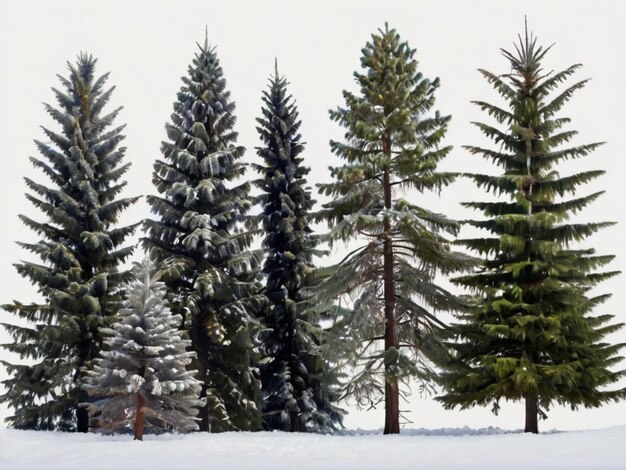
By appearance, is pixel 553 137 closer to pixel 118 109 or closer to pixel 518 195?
pixel 518 195

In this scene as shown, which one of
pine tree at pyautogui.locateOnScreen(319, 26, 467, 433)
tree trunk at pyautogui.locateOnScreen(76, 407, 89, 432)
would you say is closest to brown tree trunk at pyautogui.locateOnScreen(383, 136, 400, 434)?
pine tree at pyautogui.locateOnScreen(319, 26, 467, 433)

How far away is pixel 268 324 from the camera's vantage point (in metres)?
28.6

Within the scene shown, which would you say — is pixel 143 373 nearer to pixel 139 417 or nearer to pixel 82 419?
pixel 139 417

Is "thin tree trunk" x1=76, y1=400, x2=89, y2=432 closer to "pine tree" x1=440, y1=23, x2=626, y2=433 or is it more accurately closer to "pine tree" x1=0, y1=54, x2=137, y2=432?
"pine tree" x1=0, y1=54, x2=137, y2=432

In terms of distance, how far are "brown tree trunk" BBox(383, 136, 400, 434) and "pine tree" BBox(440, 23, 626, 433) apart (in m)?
1.70

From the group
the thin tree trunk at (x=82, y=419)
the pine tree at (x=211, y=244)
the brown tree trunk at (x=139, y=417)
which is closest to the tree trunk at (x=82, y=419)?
the thin tree trunk at (x=82, y=419)

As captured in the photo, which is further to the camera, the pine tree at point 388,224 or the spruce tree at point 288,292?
the spruce tree at point 288,292

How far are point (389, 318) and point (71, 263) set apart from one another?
11.9 metres

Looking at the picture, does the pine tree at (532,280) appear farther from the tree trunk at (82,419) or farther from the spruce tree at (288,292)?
the tree trunk at (82,419)

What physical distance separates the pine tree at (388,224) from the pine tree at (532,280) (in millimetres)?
1229

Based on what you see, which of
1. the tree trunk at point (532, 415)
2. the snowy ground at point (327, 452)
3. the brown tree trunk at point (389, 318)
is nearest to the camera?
the snowy ground at point (327, 452)

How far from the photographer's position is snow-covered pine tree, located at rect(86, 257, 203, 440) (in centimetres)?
1978

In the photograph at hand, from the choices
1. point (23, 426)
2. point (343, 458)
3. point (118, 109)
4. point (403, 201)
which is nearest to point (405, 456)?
point (343, 458)

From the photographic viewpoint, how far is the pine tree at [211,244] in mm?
26125
